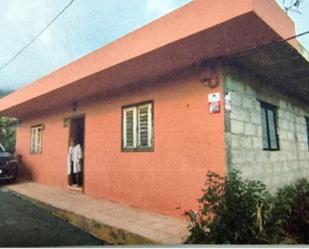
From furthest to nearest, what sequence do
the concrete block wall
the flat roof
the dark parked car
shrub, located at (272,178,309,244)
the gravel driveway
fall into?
the dark parked car
the concrete block wall
the gravel driveway
shrub, located at (272,178,309,244)
the flat roof

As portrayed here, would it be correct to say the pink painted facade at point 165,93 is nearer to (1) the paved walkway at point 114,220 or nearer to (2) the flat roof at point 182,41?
(2) the flat roof at point 182,41

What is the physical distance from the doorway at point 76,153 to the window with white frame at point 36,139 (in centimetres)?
198

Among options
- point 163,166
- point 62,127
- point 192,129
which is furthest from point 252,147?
point 62,127

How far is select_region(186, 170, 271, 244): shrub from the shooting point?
12.0 ft

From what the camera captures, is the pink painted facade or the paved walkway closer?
the pink painted facade

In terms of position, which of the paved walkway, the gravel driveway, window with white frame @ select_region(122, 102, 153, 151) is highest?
window with white frame @ select_region(122, 102, 153, 151)

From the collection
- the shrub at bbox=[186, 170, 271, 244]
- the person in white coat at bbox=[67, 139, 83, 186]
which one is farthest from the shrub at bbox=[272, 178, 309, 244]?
the person in white coat at bbox=[67, 139, 83, 186]

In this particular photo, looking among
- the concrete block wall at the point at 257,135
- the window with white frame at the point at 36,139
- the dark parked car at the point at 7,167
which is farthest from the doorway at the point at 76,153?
the concrete block wall at the point at 257,135

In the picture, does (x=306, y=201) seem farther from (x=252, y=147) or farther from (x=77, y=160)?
(x=77, y=160)

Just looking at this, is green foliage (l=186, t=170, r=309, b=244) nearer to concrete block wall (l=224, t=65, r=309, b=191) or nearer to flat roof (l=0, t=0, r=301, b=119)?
concrete block wall (l=224, t=65, r=309, b=191)

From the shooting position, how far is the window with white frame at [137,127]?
577 centimetres

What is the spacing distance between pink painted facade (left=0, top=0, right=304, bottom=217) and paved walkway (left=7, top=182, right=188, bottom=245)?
0.30 meters

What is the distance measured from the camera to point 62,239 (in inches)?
184

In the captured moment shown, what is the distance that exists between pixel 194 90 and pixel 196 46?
3.07 ft
